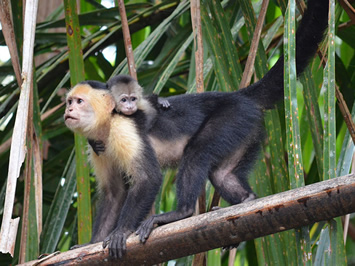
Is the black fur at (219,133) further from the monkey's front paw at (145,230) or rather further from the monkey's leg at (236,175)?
the monkey's front paw at (145,230)

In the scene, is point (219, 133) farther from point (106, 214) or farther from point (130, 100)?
point (106, 214)

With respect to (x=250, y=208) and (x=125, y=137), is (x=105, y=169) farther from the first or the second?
(x=250, y=208)

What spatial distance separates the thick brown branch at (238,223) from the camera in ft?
5.82

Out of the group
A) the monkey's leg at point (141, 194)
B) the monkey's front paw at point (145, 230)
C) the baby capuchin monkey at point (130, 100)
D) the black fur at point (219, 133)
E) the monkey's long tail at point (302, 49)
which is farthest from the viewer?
the baby capuchin monkey at point (130, 100)

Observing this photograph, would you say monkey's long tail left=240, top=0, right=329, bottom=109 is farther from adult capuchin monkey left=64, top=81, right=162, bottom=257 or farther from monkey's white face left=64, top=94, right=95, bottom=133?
monkey's white face left=64, top=94, right=95, bottom=133

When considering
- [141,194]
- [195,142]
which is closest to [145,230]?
[141,194]

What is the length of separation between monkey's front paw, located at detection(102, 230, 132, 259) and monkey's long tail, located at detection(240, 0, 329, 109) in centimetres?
110

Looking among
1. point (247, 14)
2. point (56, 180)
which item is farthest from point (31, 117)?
point (56, 180)

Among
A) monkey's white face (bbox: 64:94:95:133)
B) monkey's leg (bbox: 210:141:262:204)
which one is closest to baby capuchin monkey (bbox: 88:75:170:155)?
monkey's white face (bbox: 64:94:95:133)

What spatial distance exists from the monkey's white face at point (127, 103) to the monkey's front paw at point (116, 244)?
79cm

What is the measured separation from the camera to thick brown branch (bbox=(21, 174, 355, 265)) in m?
1.77

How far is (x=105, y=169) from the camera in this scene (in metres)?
3.31

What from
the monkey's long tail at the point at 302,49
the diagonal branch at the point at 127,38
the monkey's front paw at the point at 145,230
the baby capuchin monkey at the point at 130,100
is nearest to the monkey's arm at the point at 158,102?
the baby capuchin monkey at the point at 130,100

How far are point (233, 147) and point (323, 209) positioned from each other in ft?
4.16
